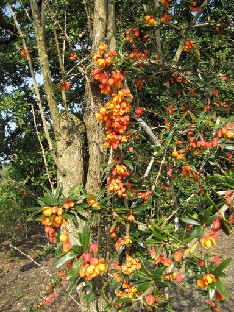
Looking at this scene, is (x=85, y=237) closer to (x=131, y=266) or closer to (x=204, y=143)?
(x=131, y=266)

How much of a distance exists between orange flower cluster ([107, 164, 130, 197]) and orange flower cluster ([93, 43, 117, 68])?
58cm

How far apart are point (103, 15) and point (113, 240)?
149 centimetres

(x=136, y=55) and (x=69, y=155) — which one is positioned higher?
(x=136, y=55)

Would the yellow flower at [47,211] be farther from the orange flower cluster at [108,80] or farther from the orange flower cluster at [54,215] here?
the orange flower cluster at [108,80]

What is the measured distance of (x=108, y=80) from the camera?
1.57 metres

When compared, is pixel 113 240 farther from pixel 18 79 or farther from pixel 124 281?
pixel 18 79

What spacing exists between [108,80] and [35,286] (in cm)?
378

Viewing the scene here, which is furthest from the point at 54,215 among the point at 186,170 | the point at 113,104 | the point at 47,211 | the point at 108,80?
the point at 186,170

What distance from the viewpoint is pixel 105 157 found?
1854 mm

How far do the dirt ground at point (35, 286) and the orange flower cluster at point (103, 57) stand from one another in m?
1.85

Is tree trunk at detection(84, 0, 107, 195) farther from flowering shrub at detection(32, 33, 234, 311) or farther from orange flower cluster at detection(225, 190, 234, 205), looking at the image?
orange flower cluster at detection(225, 190, 234, 205)

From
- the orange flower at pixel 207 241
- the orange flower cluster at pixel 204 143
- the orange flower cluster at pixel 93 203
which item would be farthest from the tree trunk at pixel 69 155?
the orange flower at pixel 207 241

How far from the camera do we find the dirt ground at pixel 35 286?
353 centimetres

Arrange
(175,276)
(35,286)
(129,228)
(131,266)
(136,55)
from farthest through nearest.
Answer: (35,286) → (136,55) → (129,228) → (131,266) → (175,276)
